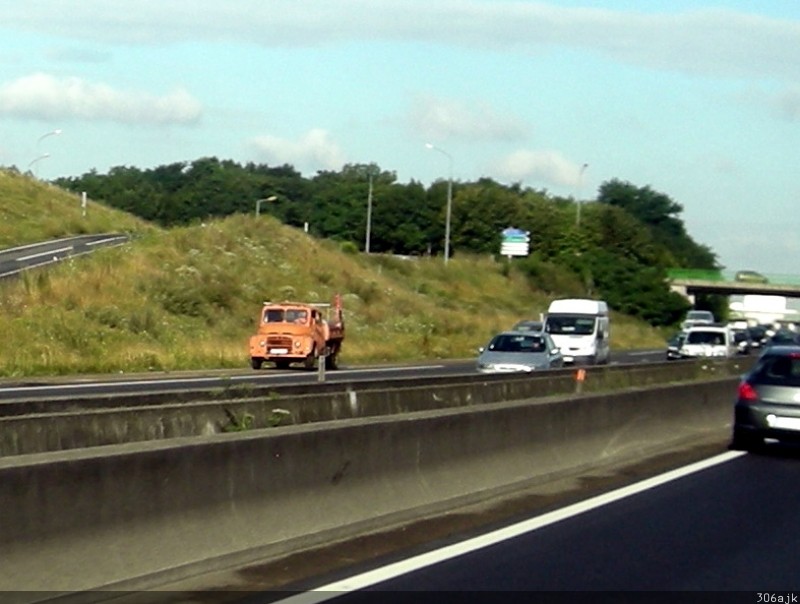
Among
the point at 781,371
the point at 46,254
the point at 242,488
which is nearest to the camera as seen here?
the point at 242,488

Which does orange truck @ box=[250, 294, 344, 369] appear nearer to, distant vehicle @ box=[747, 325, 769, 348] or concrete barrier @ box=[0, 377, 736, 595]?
concrete barrier @ box=[0, 377, 736, 595]

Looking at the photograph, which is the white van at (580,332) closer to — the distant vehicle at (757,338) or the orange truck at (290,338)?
the orange truck at (290,338)

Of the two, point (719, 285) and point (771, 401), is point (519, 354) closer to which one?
point (771, 401)

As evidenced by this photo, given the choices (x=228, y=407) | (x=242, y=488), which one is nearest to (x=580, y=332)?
(x=228, y=407)

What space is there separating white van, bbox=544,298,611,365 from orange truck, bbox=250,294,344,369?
7171 millimetres

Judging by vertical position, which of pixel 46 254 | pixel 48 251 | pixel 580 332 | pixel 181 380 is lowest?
pixel 181 380

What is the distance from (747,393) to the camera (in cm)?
2180

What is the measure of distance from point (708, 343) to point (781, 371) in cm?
3718

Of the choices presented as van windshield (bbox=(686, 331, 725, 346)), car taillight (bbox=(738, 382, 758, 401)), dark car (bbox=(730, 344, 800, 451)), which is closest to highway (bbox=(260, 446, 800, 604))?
dark car (bbox=(730, 344, 800, 451))

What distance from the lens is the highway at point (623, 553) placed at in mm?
10461

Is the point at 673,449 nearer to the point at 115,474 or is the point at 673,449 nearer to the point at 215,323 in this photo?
the point at 115,474

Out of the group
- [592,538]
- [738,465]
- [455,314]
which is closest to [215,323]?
[455,314]

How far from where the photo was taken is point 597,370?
29531mm

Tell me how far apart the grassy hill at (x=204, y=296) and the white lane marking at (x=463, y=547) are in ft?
85.1
